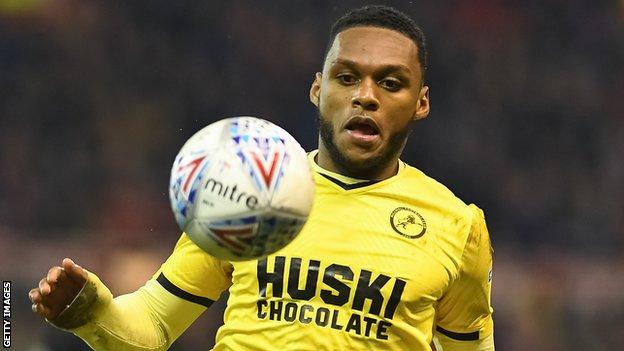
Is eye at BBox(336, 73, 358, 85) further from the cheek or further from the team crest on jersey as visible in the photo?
the team crest on jersey

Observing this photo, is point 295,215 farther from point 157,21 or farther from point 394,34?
point 157,21

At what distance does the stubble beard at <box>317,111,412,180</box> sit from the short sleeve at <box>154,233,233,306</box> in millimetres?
545

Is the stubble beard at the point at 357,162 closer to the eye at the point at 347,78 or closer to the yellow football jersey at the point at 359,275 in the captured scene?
the yellow football jersey at the point at 359,275

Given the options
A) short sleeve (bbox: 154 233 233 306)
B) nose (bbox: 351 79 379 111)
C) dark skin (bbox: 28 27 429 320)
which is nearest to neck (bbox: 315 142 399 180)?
dark skin (bbox: 28 27 429 320)

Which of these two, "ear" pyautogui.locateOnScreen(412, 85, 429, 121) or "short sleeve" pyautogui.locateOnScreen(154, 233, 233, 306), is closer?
"short sleeve" pyautogui.locateOnScreen(154, 233, 233, 306)

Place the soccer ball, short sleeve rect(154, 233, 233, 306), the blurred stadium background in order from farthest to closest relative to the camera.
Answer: the blurred stadium background → short sleeve rect(154, 233, 233, 306) → the soccer ball

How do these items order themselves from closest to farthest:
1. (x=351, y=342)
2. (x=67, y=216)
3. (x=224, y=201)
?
1. (x=224, y=201)
2. (x=351, y=342)
3. (x=67, y=216)

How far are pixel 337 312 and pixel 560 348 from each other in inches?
165

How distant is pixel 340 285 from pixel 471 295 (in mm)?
570

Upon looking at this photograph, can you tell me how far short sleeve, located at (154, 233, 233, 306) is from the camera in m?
3.61

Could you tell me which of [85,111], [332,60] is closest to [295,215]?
[332,60]

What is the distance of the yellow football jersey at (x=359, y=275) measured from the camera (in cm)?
337

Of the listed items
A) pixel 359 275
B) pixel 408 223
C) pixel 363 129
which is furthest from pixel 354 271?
pixel 363 129

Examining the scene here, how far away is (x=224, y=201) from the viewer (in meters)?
2.84
